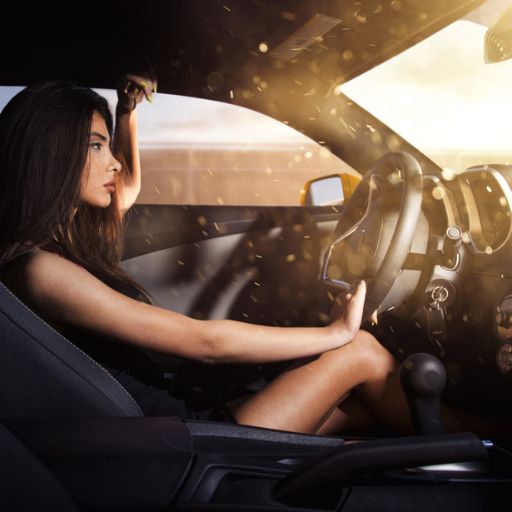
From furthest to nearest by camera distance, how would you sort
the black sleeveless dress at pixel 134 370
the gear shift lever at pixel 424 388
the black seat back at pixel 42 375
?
the black sleeveless dress at pixel 134 370, the gear shift lever at pixel 424 388, the black seat back at pixel 42 375

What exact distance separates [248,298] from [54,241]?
1443mm

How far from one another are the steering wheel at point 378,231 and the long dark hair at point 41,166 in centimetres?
77

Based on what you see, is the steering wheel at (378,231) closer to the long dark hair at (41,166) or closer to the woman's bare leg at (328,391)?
the woman's bare leg at (328,391)

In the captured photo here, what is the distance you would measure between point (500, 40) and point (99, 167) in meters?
0.99

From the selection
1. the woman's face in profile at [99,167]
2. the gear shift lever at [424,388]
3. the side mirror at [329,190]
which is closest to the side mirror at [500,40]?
the gear shift lever at [424,388]

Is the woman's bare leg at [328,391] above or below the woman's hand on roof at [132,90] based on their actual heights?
below

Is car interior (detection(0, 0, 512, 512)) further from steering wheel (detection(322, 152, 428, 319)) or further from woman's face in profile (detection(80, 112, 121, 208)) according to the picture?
woman's face in profile (detection(80, 112, 121, 208))

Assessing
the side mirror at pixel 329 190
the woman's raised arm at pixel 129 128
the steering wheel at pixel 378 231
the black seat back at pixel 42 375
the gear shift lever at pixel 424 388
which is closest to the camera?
the black seat back at pixel 42 375

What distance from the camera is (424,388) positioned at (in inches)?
51.3

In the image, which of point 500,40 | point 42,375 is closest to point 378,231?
point 500,40

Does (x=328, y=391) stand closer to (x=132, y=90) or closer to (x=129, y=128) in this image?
(x=129, y=128)

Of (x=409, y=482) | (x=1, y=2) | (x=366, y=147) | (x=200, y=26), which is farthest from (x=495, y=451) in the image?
(x=1, y=2)

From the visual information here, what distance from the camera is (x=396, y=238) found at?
1674 mm

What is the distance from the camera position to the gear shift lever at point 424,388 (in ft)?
4.26
